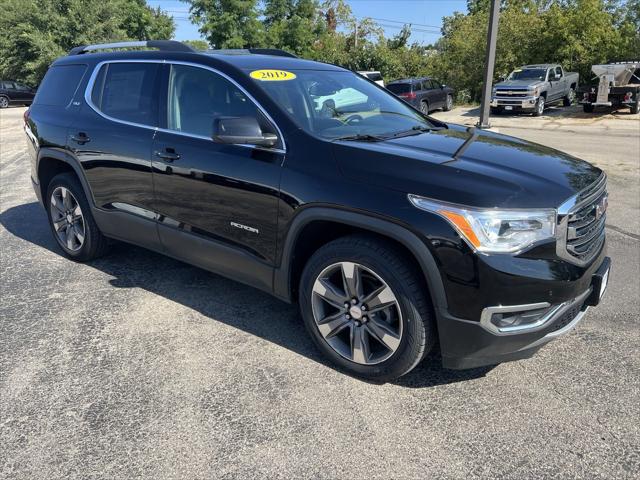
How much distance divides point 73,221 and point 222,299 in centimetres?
171

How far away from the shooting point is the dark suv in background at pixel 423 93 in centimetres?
2075

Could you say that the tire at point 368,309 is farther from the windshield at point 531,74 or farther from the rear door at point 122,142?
the windshield at point 531,74

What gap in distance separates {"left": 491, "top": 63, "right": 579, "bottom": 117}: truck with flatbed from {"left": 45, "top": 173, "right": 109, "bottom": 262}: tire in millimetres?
18497

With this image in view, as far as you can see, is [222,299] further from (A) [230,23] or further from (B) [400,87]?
(A) [230,23]

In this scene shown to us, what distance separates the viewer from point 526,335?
99.7 inches

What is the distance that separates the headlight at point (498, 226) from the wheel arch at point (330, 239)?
0.66ft

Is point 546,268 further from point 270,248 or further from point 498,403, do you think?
point 270,248

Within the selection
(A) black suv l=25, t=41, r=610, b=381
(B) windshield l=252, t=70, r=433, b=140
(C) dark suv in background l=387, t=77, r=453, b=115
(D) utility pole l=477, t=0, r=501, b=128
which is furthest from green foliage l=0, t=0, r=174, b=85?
(B) windshield l=252, t=70, r=433, b=140

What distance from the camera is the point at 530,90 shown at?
762 inches

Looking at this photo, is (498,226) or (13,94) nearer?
(498,226)


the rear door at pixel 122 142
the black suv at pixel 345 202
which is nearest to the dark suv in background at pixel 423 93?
the rear door at pixel 122 142

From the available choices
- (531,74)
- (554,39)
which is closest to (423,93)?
(531,74)

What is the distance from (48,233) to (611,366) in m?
5.46

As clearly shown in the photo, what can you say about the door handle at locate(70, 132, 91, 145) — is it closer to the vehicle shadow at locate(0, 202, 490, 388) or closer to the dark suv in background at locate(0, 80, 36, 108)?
the vehicle shadow at locate(0, 202, 490, 388)
